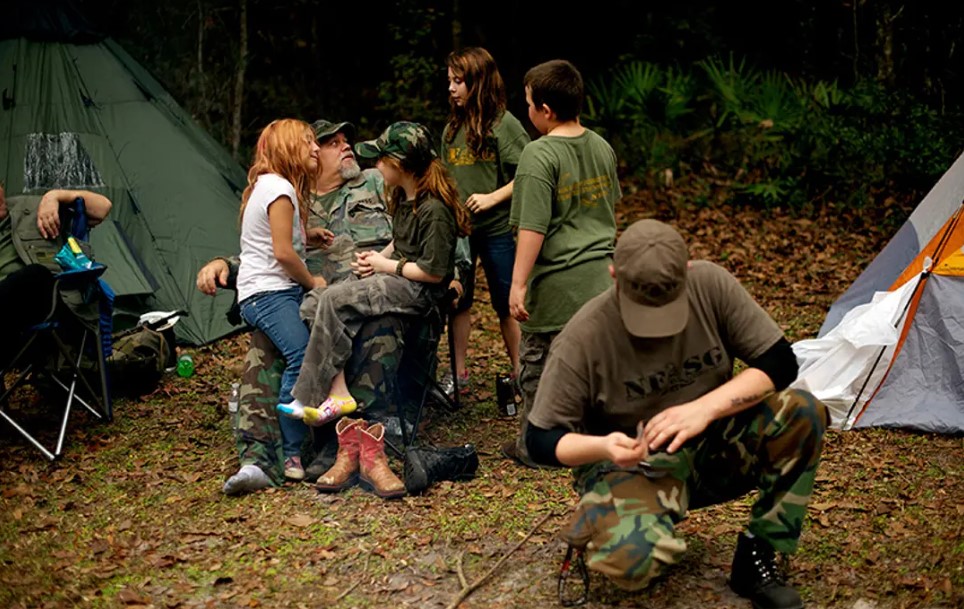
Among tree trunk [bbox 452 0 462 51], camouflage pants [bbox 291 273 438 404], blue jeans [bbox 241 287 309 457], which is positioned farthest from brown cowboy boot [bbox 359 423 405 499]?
tree trunk [bbox 452 0 462 51]

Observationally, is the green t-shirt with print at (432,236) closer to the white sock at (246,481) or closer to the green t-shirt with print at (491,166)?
the green t-shirt with print at (491,166)

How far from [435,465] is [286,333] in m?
0.86

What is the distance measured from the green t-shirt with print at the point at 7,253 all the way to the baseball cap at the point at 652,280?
3506 millimetres

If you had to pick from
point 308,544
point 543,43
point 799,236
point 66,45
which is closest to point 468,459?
point 308,544

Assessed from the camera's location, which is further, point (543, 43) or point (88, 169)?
point (543, 43)

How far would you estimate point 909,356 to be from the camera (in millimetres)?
5109

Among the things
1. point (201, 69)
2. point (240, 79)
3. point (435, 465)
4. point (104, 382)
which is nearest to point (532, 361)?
point (435, 465)

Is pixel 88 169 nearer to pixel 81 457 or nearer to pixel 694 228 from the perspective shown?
pixel 81 457

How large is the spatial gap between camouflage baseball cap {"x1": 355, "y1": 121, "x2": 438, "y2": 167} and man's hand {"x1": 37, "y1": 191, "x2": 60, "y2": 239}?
1.74m

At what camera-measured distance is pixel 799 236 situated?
9438 millimetres

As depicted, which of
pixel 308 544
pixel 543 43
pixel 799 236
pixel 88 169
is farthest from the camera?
pixel 543 43

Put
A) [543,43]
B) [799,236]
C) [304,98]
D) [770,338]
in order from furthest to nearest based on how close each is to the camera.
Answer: [543,43]
[304,98]
[799,236]
[770,338]

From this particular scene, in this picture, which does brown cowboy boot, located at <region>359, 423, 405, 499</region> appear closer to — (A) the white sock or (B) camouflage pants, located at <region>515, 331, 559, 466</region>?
(A) the white sock

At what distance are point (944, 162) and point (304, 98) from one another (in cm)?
648
